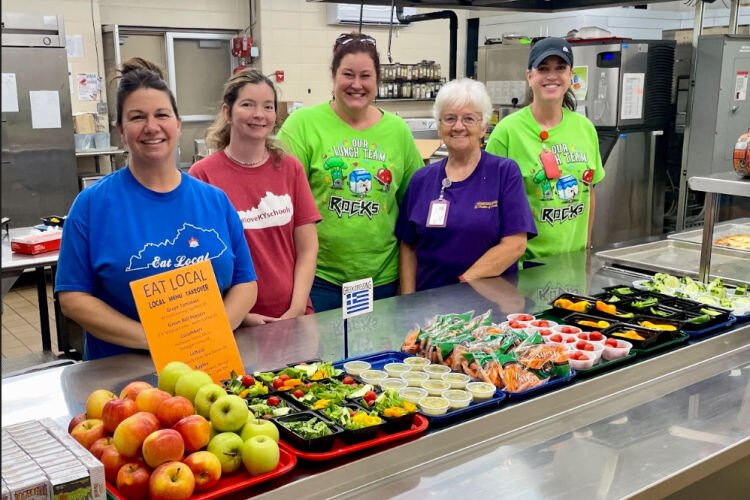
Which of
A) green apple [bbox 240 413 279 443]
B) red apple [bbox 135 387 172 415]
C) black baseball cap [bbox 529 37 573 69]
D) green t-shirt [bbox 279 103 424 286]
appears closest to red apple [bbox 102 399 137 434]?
red apple [bbox 135 387 172 415]

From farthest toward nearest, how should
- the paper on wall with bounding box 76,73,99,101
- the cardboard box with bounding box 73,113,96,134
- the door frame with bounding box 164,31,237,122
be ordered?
1. the door frame with bounding box 164,31,237,122
2. the paper on wall with bounding box 76,73,99,101
3. the cardboard box with bounding box 73,113,96,134

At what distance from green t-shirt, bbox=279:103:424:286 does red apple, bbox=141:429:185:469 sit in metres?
1.70

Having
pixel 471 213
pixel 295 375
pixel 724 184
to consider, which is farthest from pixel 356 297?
pixel 724 184

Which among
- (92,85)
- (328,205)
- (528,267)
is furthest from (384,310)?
(92,85)

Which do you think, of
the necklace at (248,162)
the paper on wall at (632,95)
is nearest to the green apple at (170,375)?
the necklace at (248,162)

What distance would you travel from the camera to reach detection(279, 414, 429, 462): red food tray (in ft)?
4.72

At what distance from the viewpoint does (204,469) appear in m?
1.30

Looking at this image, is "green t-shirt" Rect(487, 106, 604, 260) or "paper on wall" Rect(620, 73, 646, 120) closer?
"green t-shirt" Rect(487, 106, 604, 260)

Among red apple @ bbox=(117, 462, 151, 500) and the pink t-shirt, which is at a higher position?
the pink t-shirt

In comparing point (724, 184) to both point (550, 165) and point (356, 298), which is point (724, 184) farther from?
point (356, 298)

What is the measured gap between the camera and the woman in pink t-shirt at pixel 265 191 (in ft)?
8.39

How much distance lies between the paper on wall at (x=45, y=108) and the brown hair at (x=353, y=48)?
4920 millimetres

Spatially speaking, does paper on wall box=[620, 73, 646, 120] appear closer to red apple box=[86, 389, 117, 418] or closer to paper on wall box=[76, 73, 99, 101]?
red apple box=[86, 389, 117, 418]

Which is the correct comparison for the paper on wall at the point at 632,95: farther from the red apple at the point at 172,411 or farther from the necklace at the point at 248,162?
the red apple at the point at 172,411
